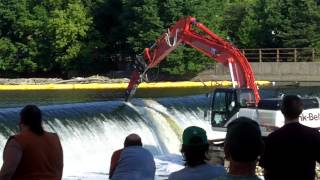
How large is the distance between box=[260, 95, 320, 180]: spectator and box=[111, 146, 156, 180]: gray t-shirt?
91 cm

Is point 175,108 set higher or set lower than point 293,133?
lower

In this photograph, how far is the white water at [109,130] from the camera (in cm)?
1879

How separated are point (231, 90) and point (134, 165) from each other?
14088 mm

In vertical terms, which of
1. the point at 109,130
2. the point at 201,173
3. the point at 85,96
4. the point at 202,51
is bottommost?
the point at 85,96

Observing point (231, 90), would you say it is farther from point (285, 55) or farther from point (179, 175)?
point (285, 55)

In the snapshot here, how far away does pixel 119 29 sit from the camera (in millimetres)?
62188

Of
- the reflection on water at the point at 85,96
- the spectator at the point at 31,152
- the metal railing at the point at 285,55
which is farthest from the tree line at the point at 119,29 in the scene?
the spectator at the point at 31,152

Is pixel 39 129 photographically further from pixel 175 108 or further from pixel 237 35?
pixel 237 35

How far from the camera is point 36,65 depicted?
2482 inches

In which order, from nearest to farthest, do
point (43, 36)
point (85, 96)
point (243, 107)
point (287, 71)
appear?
point (243, 107) < point (85, 96) < point (287, 71) < point (43, 36)

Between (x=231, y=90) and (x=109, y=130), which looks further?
(x=109, y=130)

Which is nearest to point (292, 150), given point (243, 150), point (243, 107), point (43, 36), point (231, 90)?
point (243, 150)

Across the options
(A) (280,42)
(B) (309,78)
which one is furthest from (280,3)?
(B) (309,78)

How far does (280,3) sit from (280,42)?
347 cm
